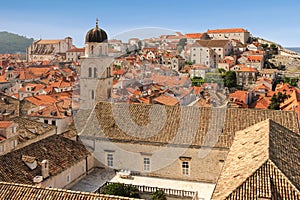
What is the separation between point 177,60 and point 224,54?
2547cm

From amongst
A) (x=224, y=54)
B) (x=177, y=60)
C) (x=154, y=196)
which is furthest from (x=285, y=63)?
(x=154, y=196)

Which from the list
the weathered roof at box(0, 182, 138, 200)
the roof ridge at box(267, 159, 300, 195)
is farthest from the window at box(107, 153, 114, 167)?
the roof ridge at box(267, 159, 300, 195)

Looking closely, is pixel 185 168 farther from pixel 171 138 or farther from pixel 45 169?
pixel 45 169

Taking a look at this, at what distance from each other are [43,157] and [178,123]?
979cm

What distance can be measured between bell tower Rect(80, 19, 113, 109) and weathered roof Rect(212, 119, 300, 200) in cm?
1826

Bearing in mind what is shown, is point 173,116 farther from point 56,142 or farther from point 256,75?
point 256,75

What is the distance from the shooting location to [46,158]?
914 inches

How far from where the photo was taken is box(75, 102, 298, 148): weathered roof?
2533 cm

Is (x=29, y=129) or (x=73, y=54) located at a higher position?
(x=73, y=54)

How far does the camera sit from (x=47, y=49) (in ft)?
530

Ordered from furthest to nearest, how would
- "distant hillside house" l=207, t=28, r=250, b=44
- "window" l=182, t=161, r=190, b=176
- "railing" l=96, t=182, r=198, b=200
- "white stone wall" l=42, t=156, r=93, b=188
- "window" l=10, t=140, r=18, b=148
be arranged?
"distant hillside house" l=207, t=28, r=250, b=44 < "window" l=10, t=140, r=18, b=148 < "window" l=182, t=161, r=190, b=176 < "railing" l=96, t=182, r=198, b=200 < "white stone wall" l=42, t=156, r=93, b=188

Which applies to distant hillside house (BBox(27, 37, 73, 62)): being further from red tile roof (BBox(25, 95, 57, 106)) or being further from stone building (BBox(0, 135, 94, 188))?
stone building (BBox(0, 135, 94, 188))

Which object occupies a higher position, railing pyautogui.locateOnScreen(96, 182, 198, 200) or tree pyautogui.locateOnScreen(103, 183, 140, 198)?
tree pyautogui.locateOnScreen(103, 183, 140, 198)

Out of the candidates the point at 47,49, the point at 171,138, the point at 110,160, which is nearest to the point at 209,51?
the point at 110,160
